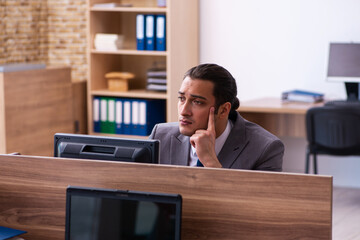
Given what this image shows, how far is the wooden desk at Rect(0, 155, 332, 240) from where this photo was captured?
5.03 ft

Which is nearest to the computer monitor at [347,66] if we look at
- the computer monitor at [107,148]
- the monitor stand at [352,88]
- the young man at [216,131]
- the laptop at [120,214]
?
the monitor stand at [352,88]

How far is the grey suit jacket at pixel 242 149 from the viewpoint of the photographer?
2297 millimetres

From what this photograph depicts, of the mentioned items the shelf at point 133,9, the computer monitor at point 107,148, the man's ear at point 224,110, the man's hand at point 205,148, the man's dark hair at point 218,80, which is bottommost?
the man's hand at point 205,148

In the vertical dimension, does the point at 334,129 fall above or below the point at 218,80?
below

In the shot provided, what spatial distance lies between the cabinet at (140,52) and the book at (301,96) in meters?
0.94

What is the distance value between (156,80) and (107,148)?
3.56 metres

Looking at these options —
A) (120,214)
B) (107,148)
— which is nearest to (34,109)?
(107,148)

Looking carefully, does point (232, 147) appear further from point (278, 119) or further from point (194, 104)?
point (278, 119)

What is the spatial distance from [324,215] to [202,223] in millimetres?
316

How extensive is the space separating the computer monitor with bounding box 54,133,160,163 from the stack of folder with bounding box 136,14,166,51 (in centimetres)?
340

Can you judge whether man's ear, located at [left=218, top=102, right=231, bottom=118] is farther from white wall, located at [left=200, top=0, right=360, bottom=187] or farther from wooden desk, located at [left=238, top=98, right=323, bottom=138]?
→ white wall, located at [left=200, top=0, right=360, bottom=187]

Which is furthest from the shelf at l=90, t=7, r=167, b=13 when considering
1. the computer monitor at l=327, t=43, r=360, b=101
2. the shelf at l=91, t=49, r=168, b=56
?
the computer monitor at l=327, t=43, r=360, b=101

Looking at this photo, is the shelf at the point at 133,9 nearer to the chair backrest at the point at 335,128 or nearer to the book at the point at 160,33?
the book at the point at 160,33

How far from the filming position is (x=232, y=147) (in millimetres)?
2350
